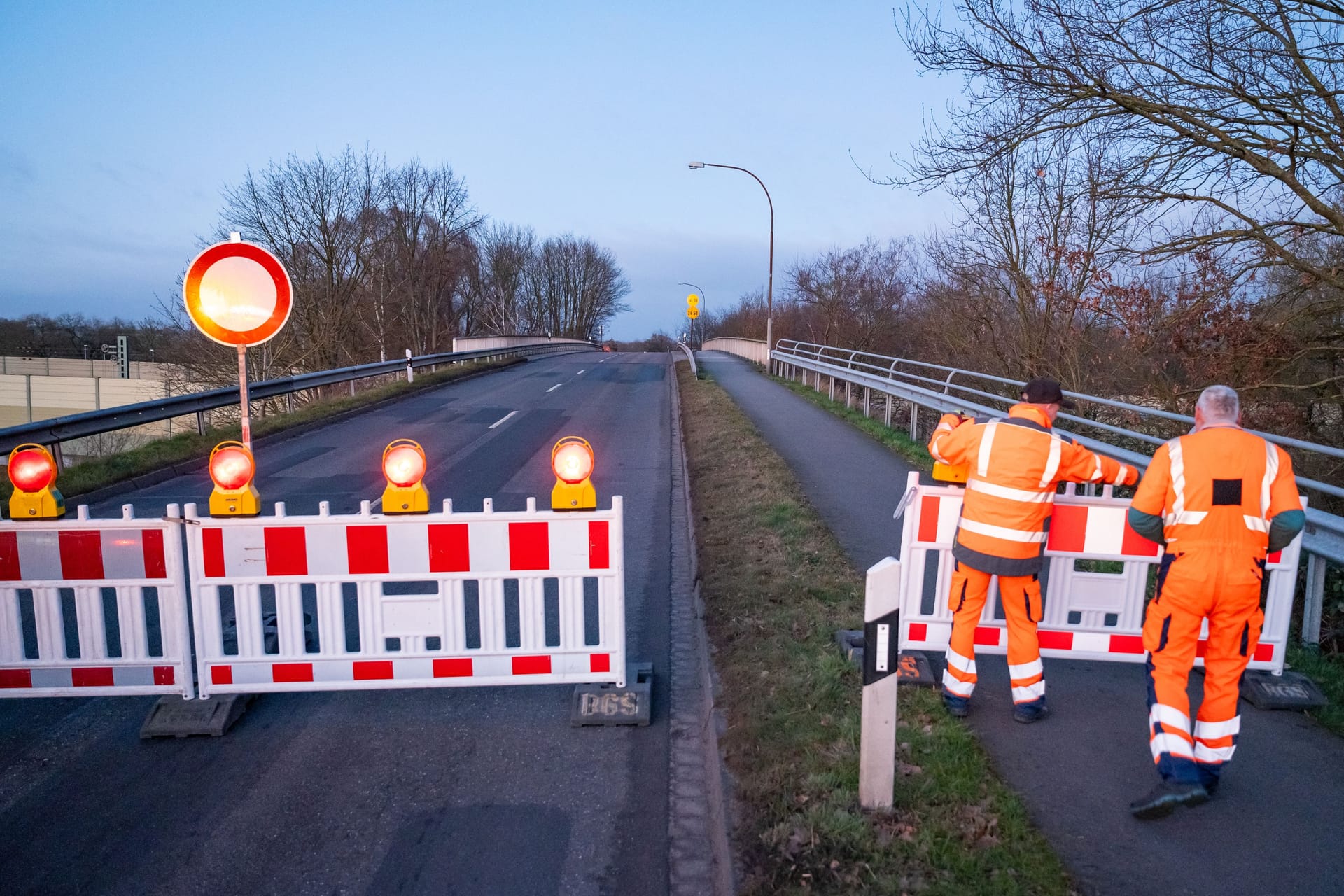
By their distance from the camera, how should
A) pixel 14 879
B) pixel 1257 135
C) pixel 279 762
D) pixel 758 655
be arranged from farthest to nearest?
pixel 1257 135
pixel 758 655
pixel 279 762
pixel 14 879

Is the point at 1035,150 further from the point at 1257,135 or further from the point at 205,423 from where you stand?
the point at 205,423

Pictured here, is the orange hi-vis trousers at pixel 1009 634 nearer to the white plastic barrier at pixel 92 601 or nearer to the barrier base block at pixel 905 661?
the barrier base block at pixel 905 661

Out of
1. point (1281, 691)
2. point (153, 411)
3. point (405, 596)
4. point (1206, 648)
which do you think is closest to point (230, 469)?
point (405, 596)

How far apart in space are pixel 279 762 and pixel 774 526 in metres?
5.01

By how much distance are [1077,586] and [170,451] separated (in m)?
11.7

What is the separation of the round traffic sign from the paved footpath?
15.4 feet

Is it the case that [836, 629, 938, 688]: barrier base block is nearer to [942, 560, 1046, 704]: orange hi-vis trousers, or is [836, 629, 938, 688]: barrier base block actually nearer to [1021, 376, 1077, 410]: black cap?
[942, 560, 1046, 704]: orange hi-vis trousers

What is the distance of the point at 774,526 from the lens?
26.9ft

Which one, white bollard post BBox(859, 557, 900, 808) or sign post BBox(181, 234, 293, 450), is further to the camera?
sign post BBox(181, 234, 293, 450)

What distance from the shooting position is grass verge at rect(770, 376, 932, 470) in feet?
41.5

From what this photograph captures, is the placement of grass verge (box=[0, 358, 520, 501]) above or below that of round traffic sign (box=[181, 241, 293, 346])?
below

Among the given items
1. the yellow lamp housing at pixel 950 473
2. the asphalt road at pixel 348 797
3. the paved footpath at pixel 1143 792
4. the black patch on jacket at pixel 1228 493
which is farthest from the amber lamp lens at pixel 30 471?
the black patch on jacket at pixel 1228 493

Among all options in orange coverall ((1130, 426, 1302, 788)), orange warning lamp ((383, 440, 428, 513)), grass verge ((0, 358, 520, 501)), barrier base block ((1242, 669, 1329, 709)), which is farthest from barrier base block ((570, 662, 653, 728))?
grass verge ((0, 358, 520, 501))

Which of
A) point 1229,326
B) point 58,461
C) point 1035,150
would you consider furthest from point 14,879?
point 1229,326
